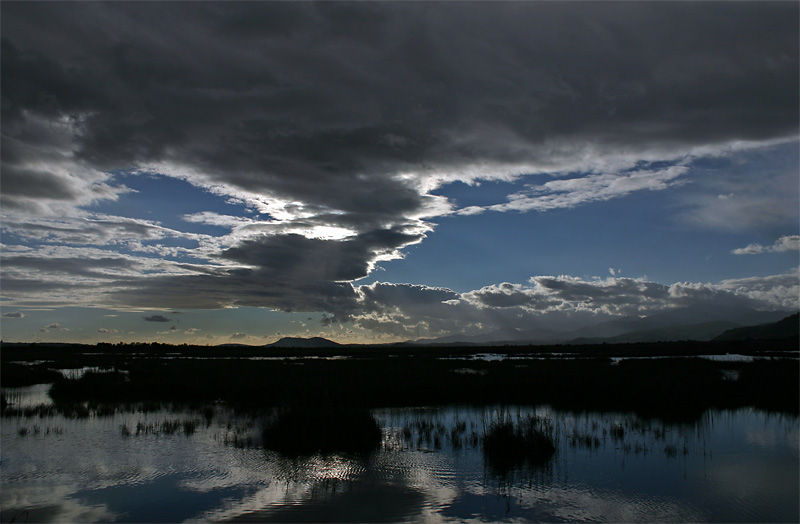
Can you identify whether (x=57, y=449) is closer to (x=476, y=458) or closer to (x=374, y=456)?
(x=374, y=456)

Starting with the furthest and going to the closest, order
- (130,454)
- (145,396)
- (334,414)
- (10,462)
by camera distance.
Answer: (145,396) < (334,414) < (130,454) < (10,462)

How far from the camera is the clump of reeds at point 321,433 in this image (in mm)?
17312

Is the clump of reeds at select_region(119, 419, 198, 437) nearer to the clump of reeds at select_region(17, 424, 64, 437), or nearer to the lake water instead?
the lake water

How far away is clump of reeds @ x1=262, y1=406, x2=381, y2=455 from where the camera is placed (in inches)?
682

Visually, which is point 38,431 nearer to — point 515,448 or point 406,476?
point 406,476

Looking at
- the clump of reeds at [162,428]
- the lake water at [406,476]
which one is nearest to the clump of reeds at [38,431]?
the lake water at [406,476]

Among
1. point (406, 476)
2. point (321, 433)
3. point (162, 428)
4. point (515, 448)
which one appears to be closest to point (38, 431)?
point (162, 428)

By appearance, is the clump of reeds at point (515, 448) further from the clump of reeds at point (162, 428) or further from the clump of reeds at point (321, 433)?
the clump of reeds at point (162, 428)

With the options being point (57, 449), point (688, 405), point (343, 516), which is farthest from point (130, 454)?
point (688, 405)

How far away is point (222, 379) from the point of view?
1519 inches

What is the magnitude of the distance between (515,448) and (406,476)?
169 inches

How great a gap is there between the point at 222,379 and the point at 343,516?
30567 mm

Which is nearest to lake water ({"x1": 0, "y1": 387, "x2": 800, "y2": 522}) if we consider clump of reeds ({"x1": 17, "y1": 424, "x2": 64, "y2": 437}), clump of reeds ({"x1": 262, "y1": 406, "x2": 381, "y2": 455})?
clump of reeds ({"x1": 17, "y1": 424, "x2": 64, "y2": 437})

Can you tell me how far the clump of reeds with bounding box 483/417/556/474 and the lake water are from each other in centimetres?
39
